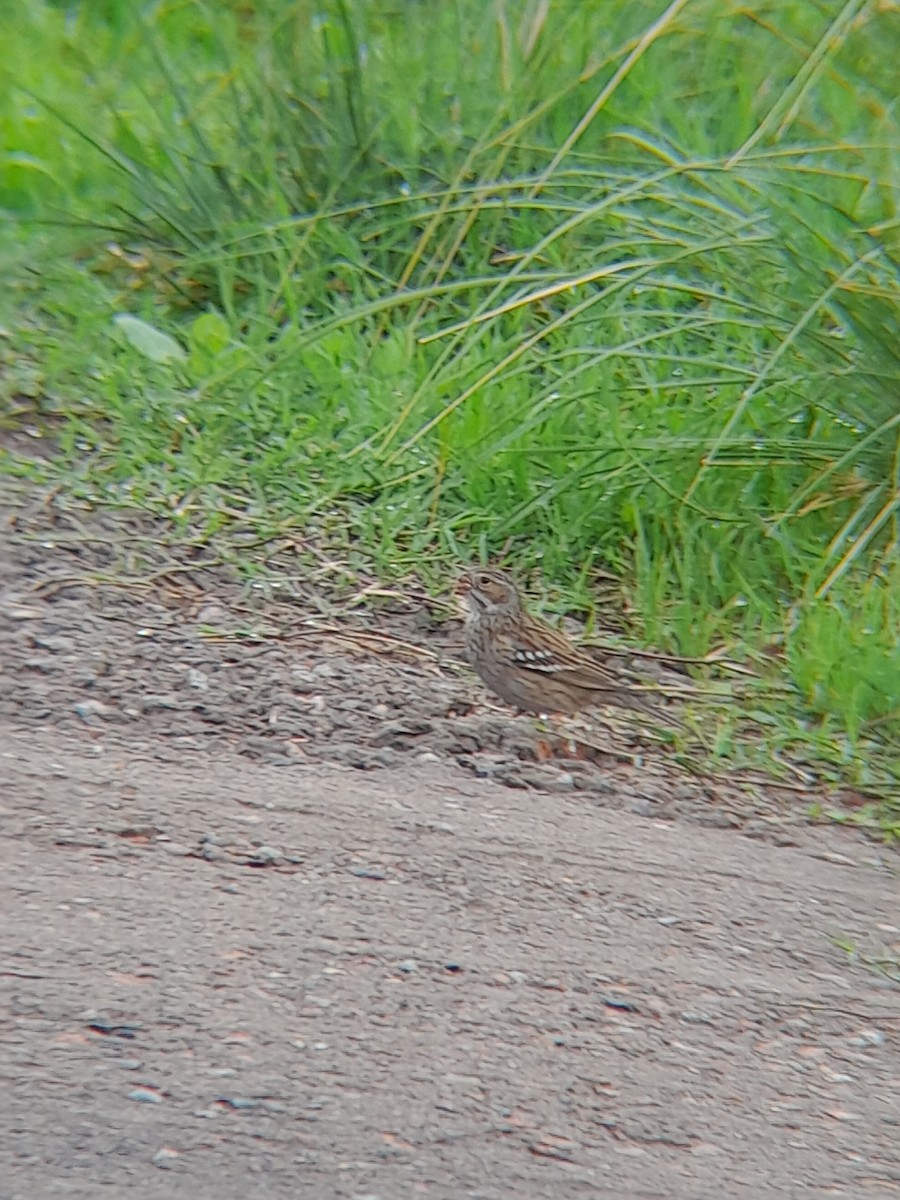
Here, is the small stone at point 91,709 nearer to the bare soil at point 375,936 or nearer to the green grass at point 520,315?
the bare soil at point 375,936

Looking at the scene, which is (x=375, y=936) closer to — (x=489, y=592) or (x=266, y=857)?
(x=266, y=857)

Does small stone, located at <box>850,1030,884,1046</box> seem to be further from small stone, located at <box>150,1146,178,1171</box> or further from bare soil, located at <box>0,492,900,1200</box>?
small stone, located at <box>150,1146,178,1171</box>

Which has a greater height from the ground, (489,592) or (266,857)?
(489,592)

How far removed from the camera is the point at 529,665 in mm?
5051

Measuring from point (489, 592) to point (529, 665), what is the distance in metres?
0.27

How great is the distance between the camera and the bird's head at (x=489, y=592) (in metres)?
5.16

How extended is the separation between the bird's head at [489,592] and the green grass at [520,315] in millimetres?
333

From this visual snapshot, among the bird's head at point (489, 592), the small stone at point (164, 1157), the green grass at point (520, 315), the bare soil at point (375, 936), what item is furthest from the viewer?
the green grass at point (520, 315)

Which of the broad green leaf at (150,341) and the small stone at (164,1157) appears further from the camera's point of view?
the broad green leaf at (150,341)

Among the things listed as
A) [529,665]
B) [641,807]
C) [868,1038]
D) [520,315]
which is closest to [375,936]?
[868,1038]

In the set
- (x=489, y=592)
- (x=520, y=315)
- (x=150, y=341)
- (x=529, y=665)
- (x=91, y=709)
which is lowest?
(x=91, y=709)

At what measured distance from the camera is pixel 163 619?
5199 mm

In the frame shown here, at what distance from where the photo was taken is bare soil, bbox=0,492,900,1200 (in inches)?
126

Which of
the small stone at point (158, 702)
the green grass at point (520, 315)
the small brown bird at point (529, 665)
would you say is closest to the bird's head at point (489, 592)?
the small brown bird at point (529, 665)
